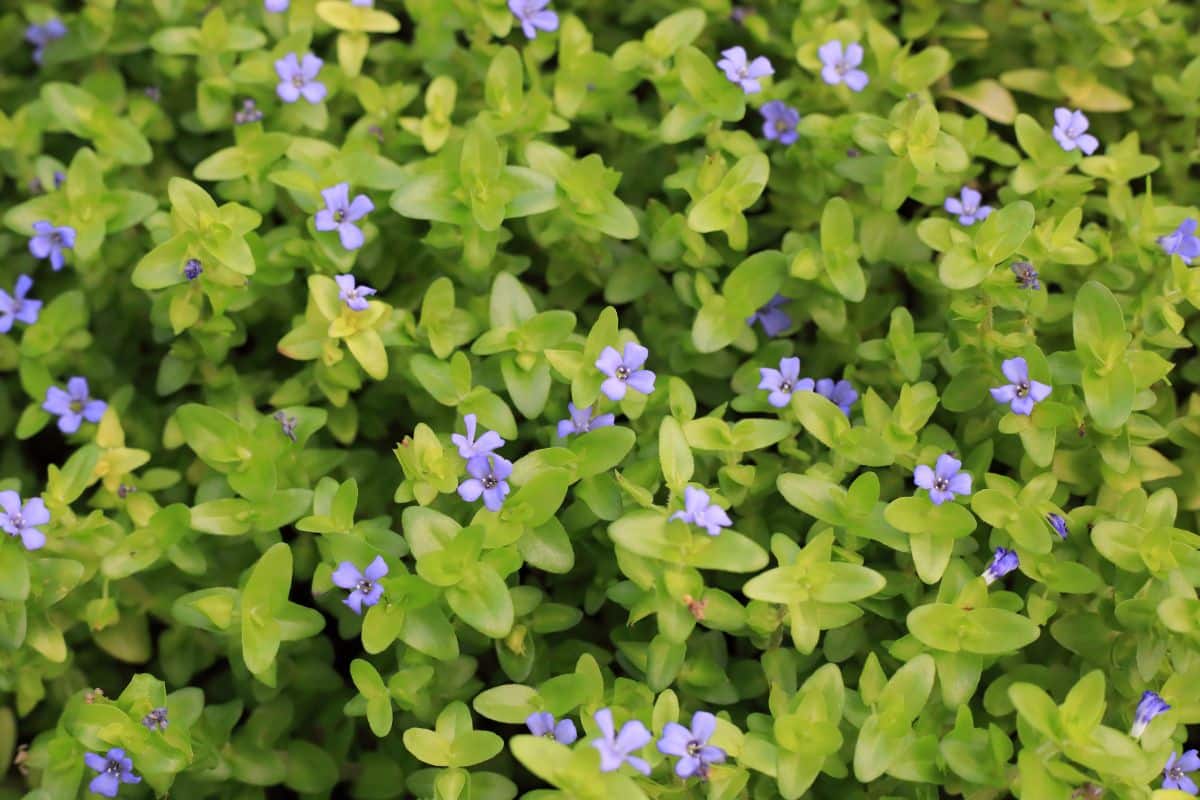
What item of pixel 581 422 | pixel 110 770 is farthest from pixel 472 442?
pixel 110 770

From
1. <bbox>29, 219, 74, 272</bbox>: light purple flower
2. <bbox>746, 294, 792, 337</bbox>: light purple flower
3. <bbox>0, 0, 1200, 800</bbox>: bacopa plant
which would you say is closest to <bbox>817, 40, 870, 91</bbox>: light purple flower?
<bbox>0, 0, 1200, 800</bbox>: bacopa plant

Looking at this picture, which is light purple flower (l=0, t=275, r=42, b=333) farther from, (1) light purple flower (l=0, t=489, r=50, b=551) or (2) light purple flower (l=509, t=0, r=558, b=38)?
(2) light purple flower (l=509, t=0, r=558, b=38)

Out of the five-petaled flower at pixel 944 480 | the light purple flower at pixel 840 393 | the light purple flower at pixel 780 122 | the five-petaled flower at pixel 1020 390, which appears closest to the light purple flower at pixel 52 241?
the light purple flower at pixel 780 122

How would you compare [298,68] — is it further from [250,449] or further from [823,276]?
[823,276]

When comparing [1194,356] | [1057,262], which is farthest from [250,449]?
[1194,356]

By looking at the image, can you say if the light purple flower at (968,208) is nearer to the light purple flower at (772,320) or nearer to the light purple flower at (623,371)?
the light purple flower at (772,320)

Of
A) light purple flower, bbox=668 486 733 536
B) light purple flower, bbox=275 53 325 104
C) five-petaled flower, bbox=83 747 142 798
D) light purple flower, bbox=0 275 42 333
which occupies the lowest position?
five-petaled flower, bbox=83 747 142 798
